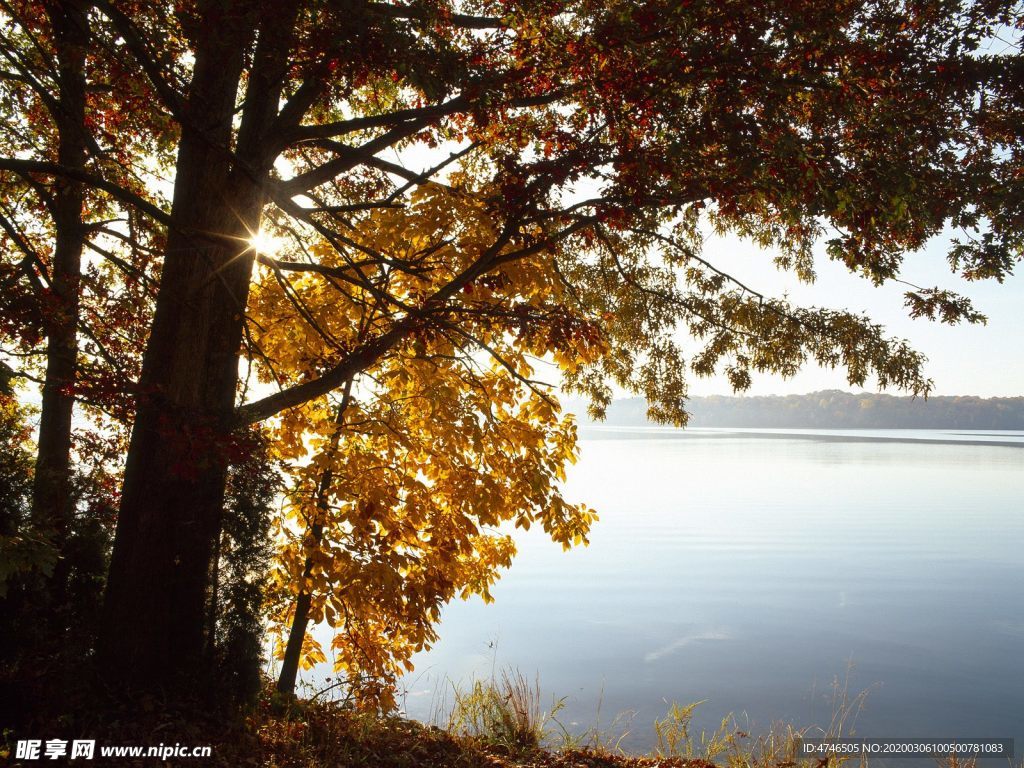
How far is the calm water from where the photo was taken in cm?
1220

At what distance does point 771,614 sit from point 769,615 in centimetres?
6

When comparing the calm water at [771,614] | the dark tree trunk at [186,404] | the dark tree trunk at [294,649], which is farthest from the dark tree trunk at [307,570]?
the calm water at [771,614]

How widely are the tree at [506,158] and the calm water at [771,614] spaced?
5482mm

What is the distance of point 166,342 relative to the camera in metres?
5.14

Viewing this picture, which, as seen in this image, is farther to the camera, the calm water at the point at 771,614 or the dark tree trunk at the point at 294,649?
the calm water at the point at 771,614

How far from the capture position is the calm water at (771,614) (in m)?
12.2

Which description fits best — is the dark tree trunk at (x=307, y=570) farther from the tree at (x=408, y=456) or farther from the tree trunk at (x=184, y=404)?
the tree trunk at (x=184, y=404)

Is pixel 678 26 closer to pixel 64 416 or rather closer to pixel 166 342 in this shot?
pixel 166 342

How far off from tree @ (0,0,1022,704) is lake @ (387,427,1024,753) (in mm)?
5861

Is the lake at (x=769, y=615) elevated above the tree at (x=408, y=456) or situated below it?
below

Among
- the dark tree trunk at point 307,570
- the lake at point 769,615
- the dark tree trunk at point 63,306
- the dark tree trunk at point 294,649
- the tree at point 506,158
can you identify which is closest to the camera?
the tree at point 506,158

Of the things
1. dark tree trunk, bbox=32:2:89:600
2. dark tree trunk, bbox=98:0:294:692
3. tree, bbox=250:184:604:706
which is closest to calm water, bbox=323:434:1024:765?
tree, bbox=250:184:604:706

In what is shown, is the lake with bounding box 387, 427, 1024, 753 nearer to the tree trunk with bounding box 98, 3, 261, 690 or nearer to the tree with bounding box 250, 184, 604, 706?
the tree with bounding box 250, 184, 604, 706

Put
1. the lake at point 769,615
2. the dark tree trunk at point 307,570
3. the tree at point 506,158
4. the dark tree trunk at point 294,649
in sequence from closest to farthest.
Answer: the tree at point 506,158 < the dark tree trunk at point 307,570 < the dark tree trunk at point 294,649 < the lake at point 769,615
